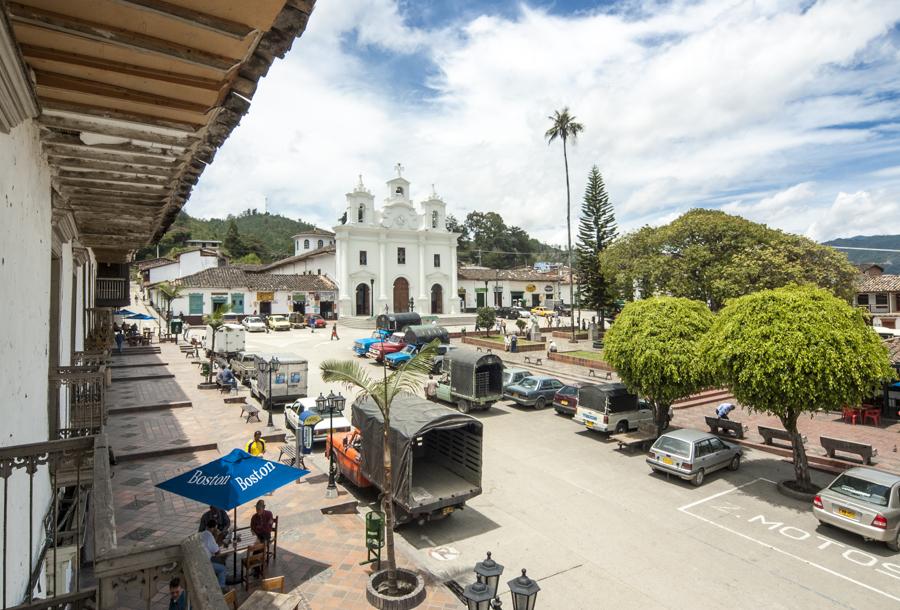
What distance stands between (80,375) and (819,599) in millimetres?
11639

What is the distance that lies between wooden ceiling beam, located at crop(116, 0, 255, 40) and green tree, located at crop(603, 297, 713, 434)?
537 inches

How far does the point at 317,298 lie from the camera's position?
50281 mm

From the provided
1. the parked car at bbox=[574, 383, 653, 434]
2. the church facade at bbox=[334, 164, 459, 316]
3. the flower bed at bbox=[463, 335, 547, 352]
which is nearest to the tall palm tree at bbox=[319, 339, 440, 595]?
the parked car at bbox=[574, 383, 653, 434]

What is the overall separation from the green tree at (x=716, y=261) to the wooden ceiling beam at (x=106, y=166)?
28.5 metres

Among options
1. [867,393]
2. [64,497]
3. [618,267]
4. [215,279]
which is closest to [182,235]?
[215,279]

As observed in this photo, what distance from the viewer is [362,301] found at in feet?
171

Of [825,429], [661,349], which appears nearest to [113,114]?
[661,349]

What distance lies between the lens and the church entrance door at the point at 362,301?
5191 cm

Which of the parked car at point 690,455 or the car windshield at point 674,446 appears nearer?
the parked car at point 690,455

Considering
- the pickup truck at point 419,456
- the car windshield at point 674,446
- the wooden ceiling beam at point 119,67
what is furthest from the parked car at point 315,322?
the wooden ceiling beam at point 119,67

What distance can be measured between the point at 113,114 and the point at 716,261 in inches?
1274

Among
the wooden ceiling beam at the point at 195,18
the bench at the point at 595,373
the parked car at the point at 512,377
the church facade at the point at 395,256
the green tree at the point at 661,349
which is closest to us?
the wooden ceiling beam at the point at 195,18

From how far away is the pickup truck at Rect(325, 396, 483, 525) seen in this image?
32.0 feet

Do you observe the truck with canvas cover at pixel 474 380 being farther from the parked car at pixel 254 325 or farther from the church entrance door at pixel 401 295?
the church entrance door at pixel 401 295
